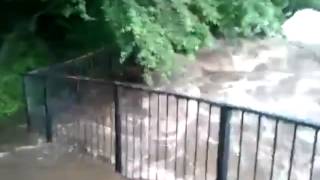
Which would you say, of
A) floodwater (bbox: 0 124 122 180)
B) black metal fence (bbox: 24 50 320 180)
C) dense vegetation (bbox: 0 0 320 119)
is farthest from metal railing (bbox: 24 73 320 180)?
dense vegetation (bbox: 0 0 320 119)

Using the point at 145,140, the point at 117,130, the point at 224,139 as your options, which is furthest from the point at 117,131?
the point at 224,139

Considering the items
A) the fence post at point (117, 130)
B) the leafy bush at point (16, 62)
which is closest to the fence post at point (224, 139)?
the fence post at point (117, 130)

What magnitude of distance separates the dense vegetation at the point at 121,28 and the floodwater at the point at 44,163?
3.87ft

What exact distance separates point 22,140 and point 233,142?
86.0 inches

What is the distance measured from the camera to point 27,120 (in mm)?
5625

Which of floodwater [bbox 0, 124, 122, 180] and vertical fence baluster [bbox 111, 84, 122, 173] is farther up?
vertical fence baluster [bbox 111, 84, 122, 173]

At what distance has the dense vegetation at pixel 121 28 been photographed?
5.77 metres

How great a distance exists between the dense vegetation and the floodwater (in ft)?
3.87

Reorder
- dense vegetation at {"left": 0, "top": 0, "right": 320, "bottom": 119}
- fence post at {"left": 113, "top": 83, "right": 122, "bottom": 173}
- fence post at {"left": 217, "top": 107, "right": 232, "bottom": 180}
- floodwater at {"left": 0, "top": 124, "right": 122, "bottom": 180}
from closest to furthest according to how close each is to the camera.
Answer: fence post at {"left": 217, "top": 107, "right": 232, "bottom": 180} < fence post at {"left": 113, "top": 83, "right": 122, "bottom": 173} < floodwater at {"left": 0, "top": 124, "right": 122, "bottom": 180} < dense vegetation at {"left": 0, "top": 0, "right": 320, "bottom": 119}

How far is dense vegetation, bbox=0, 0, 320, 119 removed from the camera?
5766mm

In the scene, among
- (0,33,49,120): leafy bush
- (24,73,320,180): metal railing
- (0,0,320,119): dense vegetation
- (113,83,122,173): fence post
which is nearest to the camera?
(113,83,122,173): fence post

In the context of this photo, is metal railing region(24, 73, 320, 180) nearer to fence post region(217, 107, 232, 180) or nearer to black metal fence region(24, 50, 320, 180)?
black metal fence region(24, 50, 320, 180)

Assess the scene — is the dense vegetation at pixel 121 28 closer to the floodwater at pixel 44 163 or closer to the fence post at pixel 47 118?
the fence post at pixel 47 118

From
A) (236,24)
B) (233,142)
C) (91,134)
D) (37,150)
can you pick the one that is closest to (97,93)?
(91,134)
